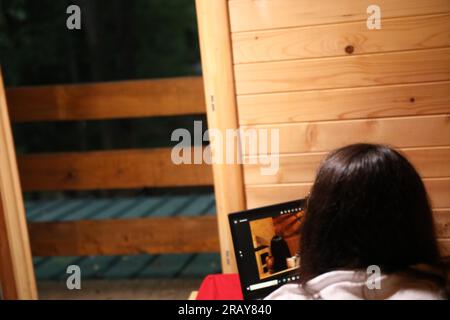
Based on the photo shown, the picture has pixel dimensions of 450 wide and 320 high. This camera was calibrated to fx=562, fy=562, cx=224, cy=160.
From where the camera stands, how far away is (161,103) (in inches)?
144

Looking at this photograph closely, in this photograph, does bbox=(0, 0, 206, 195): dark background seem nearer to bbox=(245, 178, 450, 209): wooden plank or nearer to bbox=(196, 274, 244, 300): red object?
bbox=(245, 178, 450, 209): wooden plank

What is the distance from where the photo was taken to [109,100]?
3.71m

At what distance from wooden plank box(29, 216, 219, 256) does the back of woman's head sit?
239 cm

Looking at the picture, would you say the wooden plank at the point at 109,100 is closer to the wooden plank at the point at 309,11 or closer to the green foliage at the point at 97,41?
the wooden plank at the point at 309,11

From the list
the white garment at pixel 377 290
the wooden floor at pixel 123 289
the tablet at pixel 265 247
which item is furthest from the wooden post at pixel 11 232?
the white garment at pixel 377 290

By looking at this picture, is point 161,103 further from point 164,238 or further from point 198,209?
point 198,209

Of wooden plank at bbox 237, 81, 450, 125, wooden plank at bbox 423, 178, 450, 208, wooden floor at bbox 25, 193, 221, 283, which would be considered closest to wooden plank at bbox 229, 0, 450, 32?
wooden plank at bbox 237, 81, 450, 125

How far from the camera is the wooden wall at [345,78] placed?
90.0 inches

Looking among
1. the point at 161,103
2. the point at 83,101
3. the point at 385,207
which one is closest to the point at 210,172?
the point at 161,103

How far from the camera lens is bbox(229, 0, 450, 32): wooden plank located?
2250 mm

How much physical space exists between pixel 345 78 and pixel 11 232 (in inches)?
74.7

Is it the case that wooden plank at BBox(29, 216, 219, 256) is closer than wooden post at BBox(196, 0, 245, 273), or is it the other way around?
wooden post at BBox(196, 0, 245, 273)

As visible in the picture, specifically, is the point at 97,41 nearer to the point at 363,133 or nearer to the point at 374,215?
the point at 363,133

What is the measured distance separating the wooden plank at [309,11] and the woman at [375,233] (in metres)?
1.14
